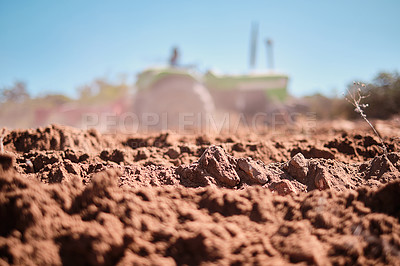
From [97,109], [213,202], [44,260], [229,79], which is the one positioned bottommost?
[44,260]

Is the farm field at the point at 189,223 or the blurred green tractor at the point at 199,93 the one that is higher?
the blurred green tractor at the point at 199,93

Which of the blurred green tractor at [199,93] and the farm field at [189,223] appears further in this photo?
the blurred green tractor at [199,93]

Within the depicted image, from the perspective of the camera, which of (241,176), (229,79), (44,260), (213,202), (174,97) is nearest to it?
(44,260)

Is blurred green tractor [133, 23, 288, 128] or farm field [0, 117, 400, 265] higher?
blurred green tractor [133, 23, 288, 128]

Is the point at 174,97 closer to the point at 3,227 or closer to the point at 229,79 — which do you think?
the point at 229,79

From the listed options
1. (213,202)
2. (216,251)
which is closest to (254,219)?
(213,202)

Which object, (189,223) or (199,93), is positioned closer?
(189,223)

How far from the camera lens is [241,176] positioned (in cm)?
188

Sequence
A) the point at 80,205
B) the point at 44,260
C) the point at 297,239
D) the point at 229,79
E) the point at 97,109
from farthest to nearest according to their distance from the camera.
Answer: the point at 97,109 → the point at 229,79 → the point at 80,205 → the point at 297,239 → the point at 44,260

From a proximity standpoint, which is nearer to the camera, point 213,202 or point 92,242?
point 92,242

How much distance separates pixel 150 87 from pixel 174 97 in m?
1.30

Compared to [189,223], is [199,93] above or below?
above

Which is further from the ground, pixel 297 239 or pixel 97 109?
pixel 97 109

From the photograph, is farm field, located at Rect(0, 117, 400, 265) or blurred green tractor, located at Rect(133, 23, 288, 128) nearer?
farm field, located at Rect(0, 117, 400, 265)
